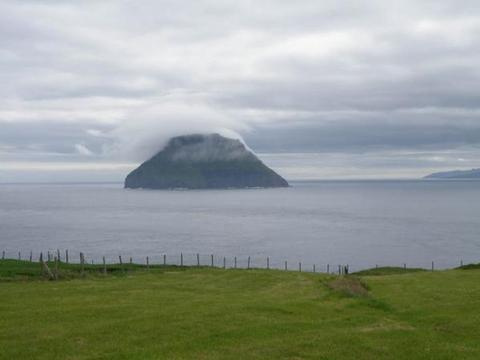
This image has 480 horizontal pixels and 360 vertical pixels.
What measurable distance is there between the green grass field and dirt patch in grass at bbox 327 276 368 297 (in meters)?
0.09

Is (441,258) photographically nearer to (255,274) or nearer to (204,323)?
(255,274)

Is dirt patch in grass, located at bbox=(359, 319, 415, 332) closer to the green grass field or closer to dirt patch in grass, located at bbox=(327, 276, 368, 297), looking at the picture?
the green grass field

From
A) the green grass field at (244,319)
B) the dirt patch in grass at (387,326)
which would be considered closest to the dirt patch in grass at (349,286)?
the green grass field at (244,319)

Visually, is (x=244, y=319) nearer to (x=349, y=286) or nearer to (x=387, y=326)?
(x=387, y=326)

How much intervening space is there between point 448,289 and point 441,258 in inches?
3276

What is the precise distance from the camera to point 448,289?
1614 inches

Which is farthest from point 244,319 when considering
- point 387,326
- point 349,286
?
point 349,286

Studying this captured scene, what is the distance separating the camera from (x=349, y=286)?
41.0m

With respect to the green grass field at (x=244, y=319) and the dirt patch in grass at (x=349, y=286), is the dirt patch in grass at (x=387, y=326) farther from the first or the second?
the dirt patch in grass at (x=349, y=286)

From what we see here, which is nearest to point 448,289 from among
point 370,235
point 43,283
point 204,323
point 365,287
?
point 365,287

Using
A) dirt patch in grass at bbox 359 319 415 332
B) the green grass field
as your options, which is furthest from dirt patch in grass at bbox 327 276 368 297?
dirt patch in grass at bbox 359 319 415 332

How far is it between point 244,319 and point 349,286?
1369cm

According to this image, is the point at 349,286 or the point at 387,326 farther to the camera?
the point at 349,286

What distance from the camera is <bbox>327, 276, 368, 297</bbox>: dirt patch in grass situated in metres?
39.1
